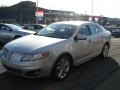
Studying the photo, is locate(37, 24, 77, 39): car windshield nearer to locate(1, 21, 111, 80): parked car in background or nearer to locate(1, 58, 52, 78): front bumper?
locate(1, 21, 111, 80): parked car in background

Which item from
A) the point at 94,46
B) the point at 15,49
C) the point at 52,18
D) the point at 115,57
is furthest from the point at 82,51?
the point at 52,18

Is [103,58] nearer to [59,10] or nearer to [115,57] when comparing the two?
[115,57]

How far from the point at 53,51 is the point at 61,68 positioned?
63 cm

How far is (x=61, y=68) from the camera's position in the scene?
5.90m

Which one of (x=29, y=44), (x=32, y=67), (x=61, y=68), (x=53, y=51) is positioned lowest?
(x=61, y=68)

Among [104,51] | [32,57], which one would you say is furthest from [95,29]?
[32,57]

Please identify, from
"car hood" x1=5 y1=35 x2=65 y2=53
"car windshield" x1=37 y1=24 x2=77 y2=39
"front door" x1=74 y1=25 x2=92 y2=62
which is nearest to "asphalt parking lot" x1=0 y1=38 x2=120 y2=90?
"front door" x1=74 y1=25 x2=92 y2=62

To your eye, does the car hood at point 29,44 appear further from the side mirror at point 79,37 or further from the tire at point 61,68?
the side mirror at point 79,37

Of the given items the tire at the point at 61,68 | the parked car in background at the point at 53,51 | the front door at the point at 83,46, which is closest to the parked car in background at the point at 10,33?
the parked car in background at the point at 53,51

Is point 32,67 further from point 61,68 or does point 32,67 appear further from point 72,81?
point 72,81

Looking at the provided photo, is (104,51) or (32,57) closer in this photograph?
(32,57)

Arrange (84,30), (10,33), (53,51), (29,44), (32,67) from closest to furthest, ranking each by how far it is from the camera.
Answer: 1. (32,67)
2. (53,51)
3. (29,44)
4. (84,30)
5. (10,33)

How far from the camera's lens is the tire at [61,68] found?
5.66 meters

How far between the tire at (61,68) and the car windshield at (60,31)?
69cm
